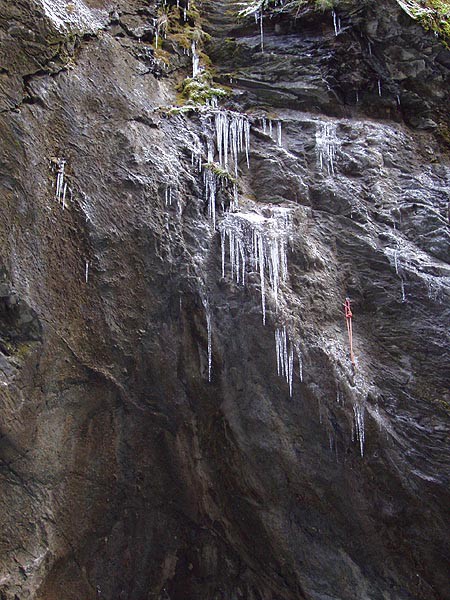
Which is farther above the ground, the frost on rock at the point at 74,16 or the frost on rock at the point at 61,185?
the frost on rock at the point at 74,16

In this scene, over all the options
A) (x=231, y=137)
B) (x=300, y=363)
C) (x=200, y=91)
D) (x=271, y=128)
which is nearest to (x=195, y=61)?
(x=200, y=91)

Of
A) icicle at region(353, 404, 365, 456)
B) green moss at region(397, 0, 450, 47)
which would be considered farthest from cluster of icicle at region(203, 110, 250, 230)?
green moss at region(397, 0, 450, 47)

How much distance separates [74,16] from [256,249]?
12.3 ft

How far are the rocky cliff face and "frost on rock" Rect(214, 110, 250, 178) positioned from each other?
243 millimetres

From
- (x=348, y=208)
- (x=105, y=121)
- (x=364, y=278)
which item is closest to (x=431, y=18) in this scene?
(x=348, y=208)

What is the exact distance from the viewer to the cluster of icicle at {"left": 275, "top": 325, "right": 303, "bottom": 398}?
578 cm

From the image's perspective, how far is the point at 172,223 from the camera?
6.10m

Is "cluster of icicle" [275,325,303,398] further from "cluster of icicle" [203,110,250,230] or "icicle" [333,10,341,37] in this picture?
"icicle" [333,10,341,37]

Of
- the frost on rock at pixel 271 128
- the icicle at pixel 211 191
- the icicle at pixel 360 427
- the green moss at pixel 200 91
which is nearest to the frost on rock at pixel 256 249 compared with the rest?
the icicle at pixel 211 191

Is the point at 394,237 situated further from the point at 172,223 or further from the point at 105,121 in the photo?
the point at 105,121

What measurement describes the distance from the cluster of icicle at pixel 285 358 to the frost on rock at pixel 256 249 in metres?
0.25

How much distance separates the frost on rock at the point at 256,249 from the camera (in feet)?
19.7

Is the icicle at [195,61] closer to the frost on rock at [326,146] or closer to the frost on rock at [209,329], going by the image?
the frost on rock at [326,146]

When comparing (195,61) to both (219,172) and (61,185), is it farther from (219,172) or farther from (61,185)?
(61,185)
